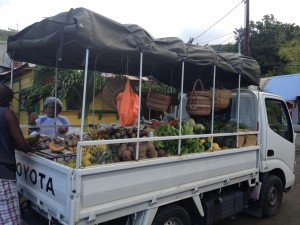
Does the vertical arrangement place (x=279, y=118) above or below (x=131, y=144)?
above

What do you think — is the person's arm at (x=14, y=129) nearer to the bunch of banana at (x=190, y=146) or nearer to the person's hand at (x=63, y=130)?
the person's hand at (x=63, y=130)

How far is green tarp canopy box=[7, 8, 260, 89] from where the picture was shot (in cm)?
281

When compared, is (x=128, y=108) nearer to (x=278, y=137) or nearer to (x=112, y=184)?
(x=112, y=184)

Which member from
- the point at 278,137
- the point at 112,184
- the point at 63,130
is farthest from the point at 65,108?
the point at 112,184

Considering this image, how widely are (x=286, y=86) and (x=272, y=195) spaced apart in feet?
68.3

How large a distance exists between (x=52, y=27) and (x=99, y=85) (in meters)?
5.25

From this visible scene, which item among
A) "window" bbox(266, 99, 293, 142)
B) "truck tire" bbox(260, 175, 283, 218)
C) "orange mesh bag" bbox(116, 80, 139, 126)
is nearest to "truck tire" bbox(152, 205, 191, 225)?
"orange mesh bag" bbox(116, 80, 139, 126)

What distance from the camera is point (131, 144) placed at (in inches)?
129

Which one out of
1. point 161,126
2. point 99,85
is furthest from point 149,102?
point 99,85

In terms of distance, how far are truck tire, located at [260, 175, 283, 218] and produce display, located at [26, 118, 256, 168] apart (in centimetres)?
91

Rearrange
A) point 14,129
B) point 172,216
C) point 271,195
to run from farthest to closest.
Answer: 1. point 271,195
2. point 172,216
3. point 14,129

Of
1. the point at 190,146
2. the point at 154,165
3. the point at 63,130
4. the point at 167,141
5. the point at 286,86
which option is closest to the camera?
the point at 154,165

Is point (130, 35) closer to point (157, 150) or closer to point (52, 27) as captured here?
point (52, 27)

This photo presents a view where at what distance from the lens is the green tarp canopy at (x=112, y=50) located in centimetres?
281
